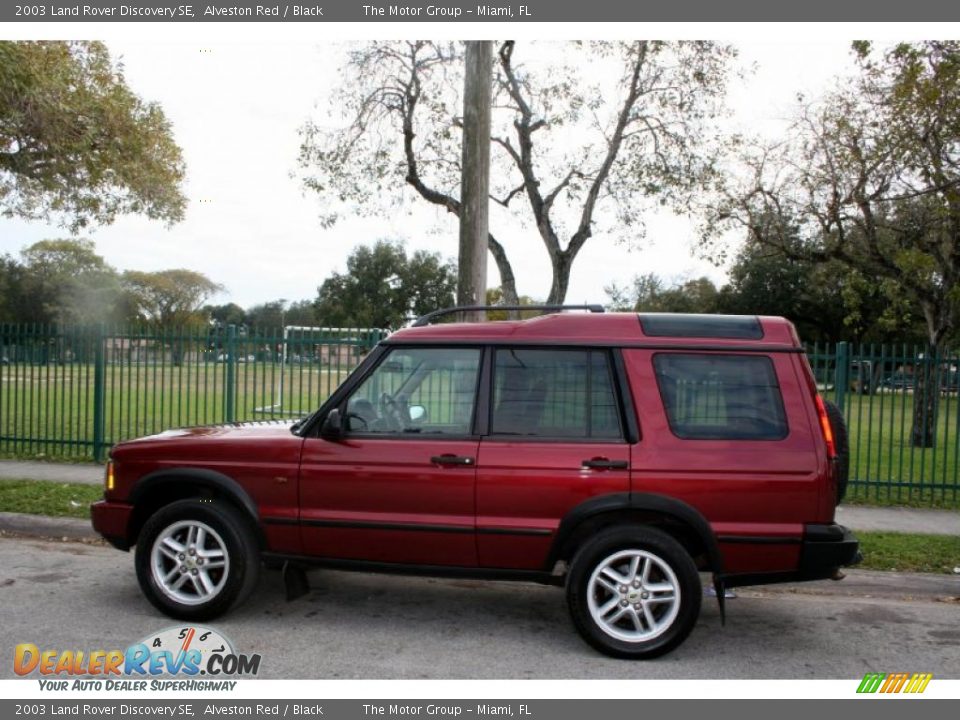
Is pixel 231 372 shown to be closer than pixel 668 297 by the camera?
Yes

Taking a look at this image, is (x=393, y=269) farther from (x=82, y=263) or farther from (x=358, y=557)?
(x=358, y=557)

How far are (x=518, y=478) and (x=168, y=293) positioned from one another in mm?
85125

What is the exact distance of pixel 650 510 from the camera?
4.83 metres

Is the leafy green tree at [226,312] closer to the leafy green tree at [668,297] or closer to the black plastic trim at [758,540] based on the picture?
the leafy green tree at [668,297]

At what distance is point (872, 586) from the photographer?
262 inches

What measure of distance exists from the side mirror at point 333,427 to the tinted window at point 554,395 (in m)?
0.92

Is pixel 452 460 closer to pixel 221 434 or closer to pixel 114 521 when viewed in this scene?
pixel 221 434

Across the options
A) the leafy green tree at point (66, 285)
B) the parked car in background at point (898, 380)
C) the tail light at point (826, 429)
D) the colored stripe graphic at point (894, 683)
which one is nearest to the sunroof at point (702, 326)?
the tail light at point (826, 429)

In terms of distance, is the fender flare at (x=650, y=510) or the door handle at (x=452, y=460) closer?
the fender flare at (x=650, y=510)

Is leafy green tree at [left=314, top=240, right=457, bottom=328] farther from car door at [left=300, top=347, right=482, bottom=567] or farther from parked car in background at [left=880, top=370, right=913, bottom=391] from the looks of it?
car door at [left=300, top=347, right=482, bottom=567]

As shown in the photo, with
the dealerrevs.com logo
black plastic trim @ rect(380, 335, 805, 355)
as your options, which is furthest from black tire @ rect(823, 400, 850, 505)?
the dealerrevs.com logo

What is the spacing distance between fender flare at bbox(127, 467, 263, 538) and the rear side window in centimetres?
257

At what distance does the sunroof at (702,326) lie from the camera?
4969 millimetres

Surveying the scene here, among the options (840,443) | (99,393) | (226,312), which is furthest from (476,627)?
(226,312)
